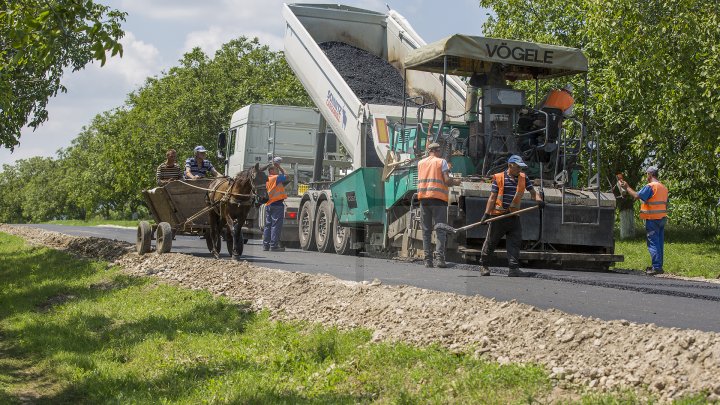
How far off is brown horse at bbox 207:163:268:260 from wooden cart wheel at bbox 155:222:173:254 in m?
0.92

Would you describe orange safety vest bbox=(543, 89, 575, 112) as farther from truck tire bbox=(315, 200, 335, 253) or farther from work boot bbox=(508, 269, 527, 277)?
truck tire bbox=(315, 200, 335, 253)

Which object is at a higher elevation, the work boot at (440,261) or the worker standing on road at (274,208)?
the worker standing on road at (274,208)

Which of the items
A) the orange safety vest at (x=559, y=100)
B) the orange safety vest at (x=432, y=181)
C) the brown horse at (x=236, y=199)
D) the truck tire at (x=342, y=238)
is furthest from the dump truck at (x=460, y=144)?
the brown horse at (x=236, y=199)

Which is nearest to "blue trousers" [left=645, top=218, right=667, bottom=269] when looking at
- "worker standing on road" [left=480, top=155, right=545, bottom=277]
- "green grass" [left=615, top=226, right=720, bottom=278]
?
"green grass" [left=615, top=226, right=720, bottom=278]

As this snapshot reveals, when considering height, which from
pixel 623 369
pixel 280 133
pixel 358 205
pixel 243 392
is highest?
pixel 280 133

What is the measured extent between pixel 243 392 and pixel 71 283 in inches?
354

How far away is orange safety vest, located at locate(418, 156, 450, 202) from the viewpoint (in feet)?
43.0

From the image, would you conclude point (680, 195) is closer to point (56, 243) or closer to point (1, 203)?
point (56, 243)

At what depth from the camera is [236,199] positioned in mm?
14539

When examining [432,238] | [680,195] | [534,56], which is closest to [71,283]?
[432,238]

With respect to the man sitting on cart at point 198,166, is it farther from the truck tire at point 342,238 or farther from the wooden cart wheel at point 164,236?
the truck tire at point 342,238

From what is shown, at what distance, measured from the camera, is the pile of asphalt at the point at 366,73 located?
1688cm

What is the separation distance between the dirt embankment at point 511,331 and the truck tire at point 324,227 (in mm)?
5891

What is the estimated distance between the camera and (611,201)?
14.1 metres
